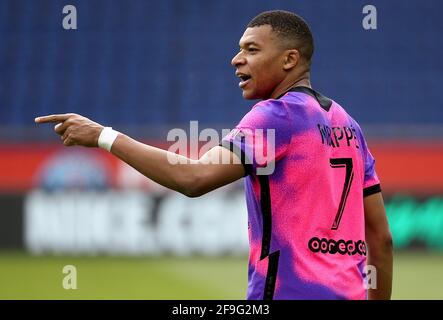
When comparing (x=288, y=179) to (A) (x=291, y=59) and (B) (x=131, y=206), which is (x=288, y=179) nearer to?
(A) (x=291, y=59)

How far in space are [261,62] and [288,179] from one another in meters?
0.59

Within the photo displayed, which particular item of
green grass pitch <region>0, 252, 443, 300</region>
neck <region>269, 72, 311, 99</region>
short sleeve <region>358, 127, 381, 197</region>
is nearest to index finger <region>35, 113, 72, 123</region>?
neck <region>269, 72, 311, 99</region>

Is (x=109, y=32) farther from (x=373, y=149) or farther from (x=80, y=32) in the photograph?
(x=373, y=149)

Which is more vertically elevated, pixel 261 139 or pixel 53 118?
pixel 53 118

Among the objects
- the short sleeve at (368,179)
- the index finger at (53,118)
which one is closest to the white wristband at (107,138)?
the index finger at (53,118)

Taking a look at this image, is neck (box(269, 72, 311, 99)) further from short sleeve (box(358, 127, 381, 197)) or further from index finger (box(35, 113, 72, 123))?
index finger (box(35, 113, 72, 123))

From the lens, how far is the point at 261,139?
395 cm

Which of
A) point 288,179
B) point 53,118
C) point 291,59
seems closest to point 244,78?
point 291,59

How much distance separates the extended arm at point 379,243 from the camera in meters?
4.43

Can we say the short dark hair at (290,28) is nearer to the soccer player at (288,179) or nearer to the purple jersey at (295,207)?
the soccer player at (288,179)
